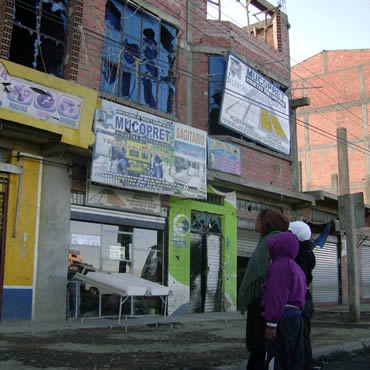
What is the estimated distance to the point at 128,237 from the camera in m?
11.9

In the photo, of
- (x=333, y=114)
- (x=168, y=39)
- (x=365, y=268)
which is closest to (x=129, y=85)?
(x=168, y=39)

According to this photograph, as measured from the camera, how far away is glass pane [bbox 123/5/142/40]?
12367mm

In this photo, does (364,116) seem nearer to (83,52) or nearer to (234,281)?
(234,281)

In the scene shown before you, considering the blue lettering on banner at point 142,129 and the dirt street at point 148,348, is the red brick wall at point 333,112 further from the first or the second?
the dirt street at point 148,348

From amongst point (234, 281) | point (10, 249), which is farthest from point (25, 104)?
point (234, 281)

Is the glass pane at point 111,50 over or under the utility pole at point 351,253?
over

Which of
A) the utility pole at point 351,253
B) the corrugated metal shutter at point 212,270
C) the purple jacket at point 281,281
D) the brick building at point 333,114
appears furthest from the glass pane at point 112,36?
the brick building at point 333,114

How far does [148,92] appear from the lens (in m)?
12.8

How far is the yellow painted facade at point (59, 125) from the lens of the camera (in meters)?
9.14

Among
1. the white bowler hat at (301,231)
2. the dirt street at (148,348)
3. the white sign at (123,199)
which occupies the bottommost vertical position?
the dirt street at (148,348)

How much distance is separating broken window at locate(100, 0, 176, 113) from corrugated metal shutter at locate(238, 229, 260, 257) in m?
4.92

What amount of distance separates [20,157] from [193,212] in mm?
5543

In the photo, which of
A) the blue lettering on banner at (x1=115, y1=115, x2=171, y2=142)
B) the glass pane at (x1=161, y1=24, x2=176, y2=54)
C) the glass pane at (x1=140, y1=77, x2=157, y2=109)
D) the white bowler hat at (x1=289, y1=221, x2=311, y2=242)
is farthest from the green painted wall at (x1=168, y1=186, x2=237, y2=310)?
the white bowler hat at (x1=289, y1=221, x2=311, y2=242)

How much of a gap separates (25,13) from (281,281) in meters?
9.50
